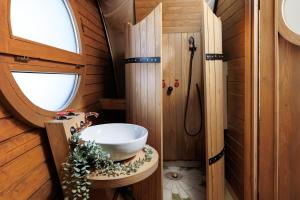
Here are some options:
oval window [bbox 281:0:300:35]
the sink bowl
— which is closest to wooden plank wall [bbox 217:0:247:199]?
oval window [bbox 281:0:300:35]

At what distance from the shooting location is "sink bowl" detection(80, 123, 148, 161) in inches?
45.1

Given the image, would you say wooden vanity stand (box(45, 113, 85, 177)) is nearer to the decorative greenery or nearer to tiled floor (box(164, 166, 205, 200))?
the decorative greenery

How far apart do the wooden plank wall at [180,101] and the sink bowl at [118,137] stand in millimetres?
1024

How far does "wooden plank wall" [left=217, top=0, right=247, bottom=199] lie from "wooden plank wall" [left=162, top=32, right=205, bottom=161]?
0.33 meters

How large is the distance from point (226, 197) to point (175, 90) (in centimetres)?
126

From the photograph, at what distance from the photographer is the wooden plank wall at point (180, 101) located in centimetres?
240

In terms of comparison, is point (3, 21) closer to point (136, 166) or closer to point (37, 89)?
point (37, 89)

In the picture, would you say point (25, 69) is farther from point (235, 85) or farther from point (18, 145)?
point (235, 85)

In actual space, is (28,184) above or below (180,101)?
below

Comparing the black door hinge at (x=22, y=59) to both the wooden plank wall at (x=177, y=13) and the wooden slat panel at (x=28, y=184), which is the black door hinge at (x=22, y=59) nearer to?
the wooden slat panel at (x=28, y=184)

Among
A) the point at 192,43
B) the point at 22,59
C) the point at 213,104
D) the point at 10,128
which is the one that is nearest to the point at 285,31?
the point at 213,104

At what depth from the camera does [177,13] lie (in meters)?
2.30

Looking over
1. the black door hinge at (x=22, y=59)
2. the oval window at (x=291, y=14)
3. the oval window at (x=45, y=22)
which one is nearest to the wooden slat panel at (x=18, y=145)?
the black door hinge at (x=22, y=59)

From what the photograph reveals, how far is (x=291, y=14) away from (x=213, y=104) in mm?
878
